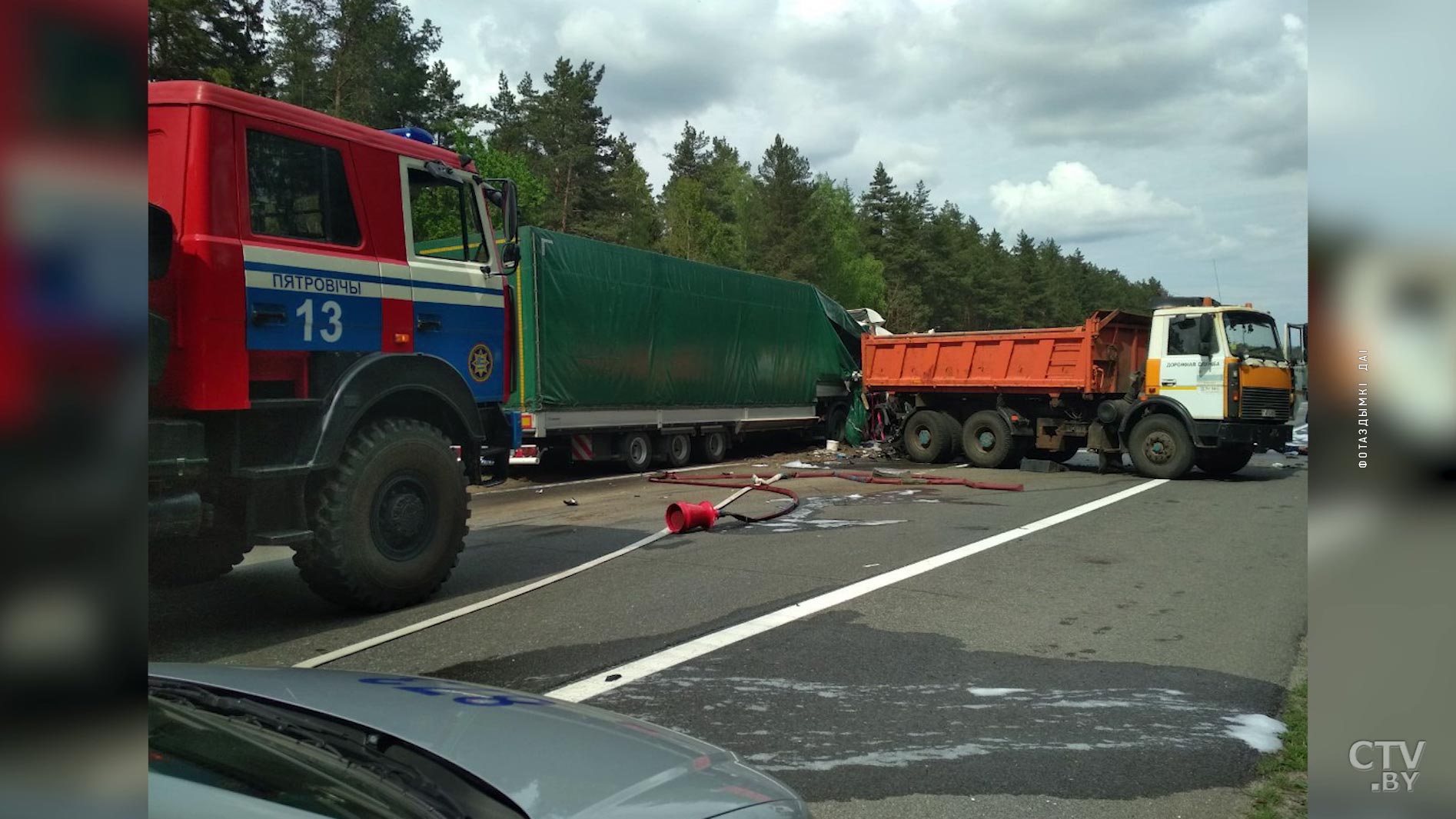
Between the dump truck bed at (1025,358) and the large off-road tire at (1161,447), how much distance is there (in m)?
1.17

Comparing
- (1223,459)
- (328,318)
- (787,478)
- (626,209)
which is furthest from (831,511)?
(626,209)

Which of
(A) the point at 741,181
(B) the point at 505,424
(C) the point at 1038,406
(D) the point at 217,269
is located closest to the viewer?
(D) the point at 217,269

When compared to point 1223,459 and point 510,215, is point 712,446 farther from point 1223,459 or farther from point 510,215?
point 510,215

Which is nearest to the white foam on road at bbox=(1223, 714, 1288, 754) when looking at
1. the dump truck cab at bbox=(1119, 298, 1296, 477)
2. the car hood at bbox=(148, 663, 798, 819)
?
the car hood at bbox=(148, 663, 798, 819)

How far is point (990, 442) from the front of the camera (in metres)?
18.9

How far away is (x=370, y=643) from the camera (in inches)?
226

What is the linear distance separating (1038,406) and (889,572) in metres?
11.7

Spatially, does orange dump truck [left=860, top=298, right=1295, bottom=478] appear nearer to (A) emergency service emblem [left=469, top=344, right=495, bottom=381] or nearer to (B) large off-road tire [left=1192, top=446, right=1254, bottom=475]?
(B) large off-road tire [left=1192, top=446, right=1254, bottom=475]

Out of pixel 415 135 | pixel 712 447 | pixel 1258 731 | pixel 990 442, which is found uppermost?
pixel 415 135

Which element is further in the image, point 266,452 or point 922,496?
point 922,496

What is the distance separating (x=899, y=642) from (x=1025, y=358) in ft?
44.6

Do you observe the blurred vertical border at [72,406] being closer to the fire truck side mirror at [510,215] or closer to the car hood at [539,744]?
the car hood at [539,744]

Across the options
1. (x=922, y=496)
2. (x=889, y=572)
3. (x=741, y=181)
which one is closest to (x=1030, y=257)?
(x=741, y=181)

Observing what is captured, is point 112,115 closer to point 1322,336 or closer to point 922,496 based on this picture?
point 1322,336
